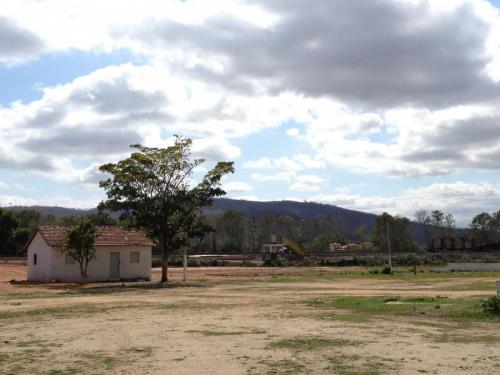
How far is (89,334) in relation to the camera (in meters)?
13.7

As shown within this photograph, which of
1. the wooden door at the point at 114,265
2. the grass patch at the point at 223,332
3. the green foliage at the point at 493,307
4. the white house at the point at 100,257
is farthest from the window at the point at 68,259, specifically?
the green foliage at the point at 493,307

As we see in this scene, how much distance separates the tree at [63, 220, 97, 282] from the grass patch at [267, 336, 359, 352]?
26556mm

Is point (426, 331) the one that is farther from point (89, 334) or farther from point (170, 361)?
point (89, 334)

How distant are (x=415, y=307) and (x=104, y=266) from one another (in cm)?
2626

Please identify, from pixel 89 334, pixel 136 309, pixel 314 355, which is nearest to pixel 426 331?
pixel 314 355

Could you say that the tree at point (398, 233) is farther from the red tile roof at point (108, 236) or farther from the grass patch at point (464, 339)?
the grass patch at point (464, 339)

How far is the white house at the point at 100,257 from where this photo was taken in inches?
1558

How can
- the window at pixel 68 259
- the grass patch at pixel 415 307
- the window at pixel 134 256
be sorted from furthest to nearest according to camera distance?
1. the window at pixel 134 256
2. the window at pixel 68 259
3. the grass patch at pixel 415 307

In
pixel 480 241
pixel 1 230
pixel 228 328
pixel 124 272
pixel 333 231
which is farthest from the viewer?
pixel 333 231

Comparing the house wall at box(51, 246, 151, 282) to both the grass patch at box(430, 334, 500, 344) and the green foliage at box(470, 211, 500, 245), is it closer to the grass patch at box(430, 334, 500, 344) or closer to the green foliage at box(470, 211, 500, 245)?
the grass patch at box(430, 334, 500, 344)

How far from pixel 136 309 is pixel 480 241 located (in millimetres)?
118546

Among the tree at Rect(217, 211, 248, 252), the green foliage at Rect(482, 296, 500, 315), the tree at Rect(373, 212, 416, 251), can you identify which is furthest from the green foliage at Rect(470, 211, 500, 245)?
the green foliage at Rect(482, 296, 500, 315)

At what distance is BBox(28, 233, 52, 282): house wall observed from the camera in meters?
39.7

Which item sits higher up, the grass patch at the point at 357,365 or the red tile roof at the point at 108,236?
the red tile roof at the point at 108,236
